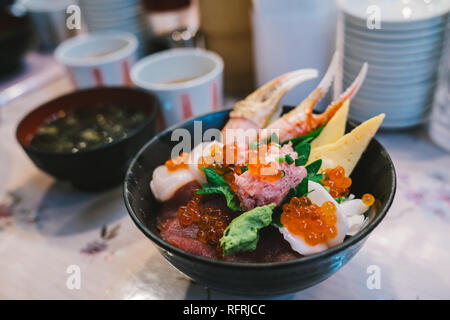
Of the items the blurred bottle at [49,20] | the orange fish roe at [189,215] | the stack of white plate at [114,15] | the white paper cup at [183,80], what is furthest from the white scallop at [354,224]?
the blurred bottle at [49,20]

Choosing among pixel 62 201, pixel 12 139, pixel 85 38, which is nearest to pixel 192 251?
pixel 62 201

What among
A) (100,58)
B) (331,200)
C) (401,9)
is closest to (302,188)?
(331,200)

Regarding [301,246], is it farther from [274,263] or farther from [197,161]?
[197,161]

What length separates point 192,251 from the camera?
2.05ft

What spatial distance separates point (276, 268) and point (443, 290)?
0.38 metres

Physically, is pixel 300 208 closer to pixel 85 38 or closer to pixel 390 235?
pixel 390 235

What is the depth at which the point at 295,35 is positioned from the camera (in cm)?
106

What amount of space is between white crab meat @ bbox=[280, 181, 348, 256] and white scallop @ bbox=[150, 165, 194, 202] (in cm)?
21

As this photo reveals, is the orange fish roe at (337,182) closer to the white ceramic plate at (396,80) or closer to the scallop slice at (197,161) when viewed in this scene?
the scallop slice at (197,161)

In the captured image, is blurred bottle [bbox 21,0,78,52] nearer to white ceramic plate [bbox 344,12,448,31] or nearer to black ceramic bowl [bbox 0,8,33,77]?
black ceramic bowl [bbox 0,8,33,77]

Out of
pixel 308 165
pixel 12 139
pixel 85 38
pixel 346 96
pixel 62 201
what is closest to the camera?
pixel 308 165

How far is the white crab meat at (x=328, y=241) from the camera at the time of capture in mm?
592

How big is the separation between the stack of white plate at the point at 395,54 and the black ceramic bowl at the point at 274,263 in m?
0.30

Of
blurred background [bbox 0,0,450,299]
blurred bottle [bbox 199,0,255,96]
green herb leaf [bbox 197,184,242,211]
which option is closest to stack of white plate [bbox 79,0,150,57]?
blurred background [bbox 0,0,450,299]
